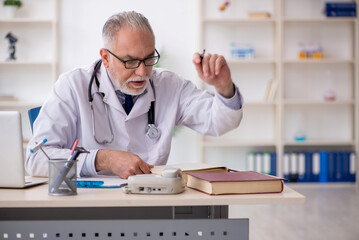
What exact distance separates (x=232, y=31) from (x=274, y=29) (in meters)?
0.47

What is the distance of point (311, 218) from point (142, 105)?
2237 mm

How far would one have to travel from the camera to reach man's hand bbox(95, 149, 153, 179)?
5.32ft

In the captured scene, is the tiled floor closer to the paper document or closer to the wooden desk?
the paper document

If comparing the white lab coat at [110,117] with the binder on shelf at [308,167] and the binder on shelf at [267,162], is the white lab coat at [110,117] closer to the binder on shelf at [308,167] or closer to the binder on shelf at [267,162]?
the binder on shelf at [267,162]

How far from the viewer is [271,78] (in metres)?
5.57

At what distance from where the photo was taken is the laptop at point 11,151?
4.69 feet

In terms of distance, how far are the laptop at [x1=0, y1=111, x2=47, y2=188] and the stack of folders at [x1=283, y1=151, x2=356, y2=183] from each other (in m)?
4.22

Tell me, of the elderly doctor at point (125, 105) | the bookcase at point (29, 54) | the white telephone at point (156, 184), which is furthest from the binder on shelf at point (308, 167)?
the white telephone at point (156, 184)

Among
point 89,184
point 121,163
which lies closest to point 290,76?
point 121,163

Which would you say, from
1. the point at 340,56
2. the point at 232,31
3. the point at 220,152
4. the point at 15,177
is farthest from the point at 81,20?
the point at 15,177

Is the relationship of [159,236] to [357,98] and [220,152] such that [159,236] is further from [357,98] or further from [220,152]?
[357,98]

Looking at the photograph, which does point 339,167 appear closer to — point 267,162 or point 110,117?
point 267,162

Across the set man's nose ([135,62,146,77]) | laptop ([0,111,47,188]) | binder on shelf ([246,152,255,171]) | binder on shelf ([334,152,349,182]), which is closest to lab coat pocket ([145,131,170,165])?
man's nose ([135,62,146,77])

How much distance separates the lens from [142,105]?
2.04m
